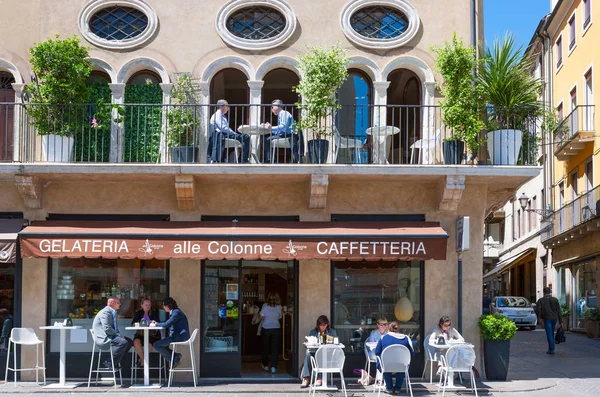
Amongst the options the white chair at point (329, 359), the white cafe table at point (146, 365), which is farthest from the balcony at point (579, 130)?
the white cafe table at point (146, 365)

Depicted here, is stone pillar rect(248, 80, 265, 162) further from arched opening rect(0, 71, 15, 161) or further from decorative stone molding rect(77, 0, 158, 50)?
arched opening rect(0, 71, 15, 161)

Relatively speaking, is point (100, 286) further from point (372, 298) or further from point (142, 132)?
point (372, 298)

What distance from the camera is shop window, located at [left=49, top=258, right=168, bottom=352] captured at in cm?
1521

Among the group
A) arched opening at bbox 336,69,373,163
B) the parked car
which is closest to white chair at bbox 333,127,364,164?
arched opening at bbox 336,69,373,163

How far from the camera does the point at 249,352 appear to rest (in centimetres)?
1759

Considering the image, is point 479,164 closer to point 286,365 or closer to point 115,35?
point 286,365

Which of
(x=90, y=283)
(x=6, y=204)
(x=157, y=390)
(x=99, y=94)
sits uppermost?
(x=99, y=94)

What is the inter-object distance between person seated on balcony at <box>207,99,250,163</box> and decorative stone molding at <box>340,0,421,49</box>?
108 inches

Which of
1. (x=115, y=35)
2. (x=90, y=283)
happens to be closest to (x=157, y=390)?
(x=90, y=283)

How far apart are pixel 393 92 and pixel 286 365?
18.6 feet

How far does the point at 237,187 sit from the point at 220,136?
1.04 metres

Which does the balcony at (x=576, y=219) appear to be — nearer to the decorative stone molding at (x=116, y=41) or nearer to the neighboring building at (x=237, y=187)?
the neighboring building at (x=237, y=187)

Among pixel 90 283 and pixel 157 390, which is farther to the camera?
pixel 90 283

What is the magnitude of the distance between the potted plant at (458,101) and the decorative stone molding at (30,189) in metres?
7.23
